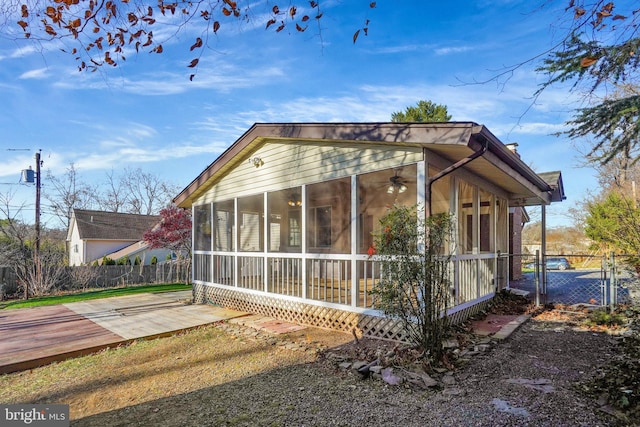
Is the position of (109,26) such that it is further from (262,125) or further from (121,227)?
(121,227)

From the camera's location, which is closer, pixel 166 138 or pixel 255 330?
pixel 255 330

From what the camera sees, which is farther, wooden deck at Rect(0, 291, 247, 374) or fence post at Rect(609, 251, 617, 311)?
fence post at Rect(609, 251, 617, 311)

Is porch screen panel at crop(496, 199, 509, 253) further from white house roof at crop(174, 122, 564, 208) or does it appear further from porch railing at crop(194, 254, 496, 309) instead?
porch railing at crop(194, 254, 496, 309)

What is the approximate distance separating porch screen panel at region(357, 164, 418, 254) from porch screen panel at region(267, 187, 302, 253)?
147cm

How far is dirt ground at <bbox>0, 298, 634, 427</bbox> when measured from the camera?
119 inches

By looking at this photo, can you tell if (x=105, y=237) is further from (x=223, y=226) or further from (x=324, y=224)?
(x=324, y=224)

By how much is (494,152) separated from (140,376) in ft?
19.7

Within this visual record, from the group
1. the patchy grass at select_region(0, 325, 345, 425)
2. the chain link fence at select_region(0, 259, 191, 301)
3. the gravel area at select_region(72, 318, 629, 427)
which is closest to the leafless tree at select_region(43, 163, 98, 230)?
the chain link fence at select_region(0, 259, 191, 301)

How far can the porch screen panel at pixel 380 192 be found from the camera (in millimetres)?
5883

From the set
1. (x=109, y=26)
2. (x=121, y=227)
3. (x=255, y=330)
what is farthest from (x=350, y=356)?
(x=121, y=227)

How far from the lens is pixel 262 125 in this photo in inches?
279

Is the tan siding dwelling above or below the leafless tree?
below

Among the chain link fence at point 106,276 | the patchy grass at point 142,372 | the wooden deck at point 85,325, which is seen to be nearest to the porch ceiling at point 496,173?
the patchy grass at point 142,372

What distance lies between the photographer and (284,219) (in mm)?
9273
